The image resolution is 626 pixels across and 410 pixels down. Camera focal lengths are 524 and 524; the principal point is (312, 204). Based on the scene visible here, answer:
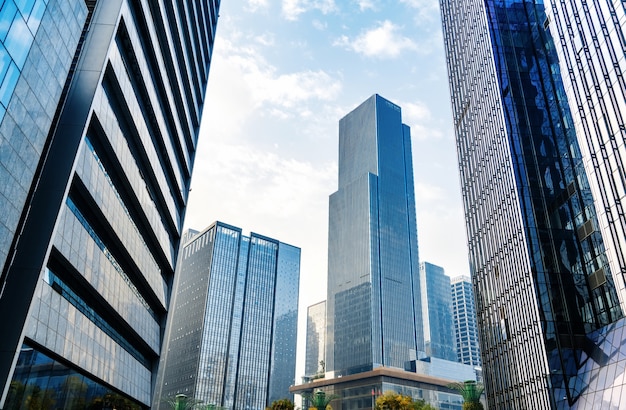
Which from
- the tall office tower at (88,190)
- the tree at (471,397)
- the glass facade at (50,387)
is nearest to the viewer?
the tall office tower at (88,190)

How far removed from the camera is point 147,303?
6141 cm

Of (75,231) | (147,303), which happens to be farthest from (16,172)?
(147,303)

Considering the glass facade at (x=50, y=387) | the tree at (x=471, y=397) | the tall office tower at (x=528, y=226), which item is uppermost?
the tall office tower at (x=528, y=226)

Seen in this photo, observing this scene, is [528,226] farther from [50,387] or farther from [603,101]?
[50,387]

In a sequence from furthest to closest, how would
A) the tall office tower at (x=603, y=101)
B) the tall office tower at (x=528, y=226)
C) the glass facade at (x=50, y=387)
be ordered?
the tall office tower at (x=528, y=226) < the tall office tower at (x=603, y=101) < the glass facade at (x=50, y=387)

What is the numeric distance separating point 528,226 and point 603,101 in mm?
20159

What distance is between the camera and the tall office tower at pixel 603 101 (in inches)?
1619

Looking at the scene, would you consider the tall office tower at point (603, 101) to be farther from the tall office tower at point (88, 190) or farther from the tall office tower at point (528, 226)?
the tall office tower at point (88, 190)

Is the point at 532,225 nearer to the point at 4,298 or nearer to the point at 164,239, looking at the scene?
the point at 164,239

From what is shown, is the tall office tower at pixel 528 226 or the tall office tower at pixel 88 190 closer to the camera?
the tall office tower at pixel 88 190

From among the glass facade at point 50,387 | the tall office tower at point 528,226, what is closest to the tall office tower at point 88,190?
the glass facade at point 50,387

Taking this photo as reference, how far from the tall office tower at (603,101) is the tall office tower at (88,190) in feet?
130

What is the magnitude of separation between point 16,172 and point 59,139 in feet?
30.1

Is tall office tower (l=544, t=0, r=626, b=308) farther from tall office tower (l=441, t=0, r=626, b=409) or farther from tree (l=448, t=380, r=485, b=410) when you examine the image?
tree (l=448, t=380, r=485, b=410)
